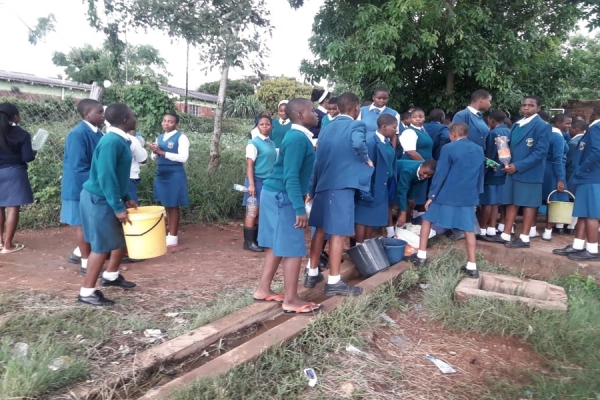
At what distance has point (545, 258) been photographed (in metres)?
4.92

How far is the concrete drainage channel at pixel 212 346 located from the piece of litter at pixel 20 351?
1.44ft

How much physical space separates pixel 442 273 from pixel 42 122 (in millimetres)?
7200

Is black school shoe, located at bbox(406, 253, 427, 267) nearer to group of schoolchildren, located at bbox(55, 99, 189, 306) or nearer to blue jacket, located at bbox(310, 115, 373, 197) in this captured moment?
blue jacket, located at bbox(310, 115, 373, 197)

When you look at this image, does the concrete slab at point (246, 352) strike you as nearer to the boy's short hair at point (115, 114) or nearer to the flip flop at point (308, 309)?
the flip flop at point (308, 309)

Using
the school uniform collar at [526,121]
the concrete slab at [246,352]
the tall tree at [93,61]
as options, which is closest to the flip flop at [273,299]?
the concrete slab at [246,352]

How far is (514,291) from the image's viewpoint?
4059 mm

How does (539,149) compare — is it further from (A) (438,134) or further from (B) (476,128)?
(A) (438,134)

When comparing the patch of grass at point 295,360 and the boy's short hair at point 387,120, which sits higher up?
the boy's short hair at point 387,120

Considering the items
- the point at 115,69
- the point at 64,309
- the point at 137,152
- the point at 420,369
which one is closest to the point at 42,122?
the point at 115,69

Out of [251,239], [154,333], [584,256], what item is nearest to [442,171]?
[584,256]

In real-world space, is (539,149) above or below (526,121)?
below

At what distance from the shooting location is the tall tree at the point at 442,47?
665 cm

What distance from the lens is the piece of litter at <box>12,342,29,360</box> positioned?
2563 mm

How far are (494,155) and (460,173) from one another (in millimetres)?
1461
